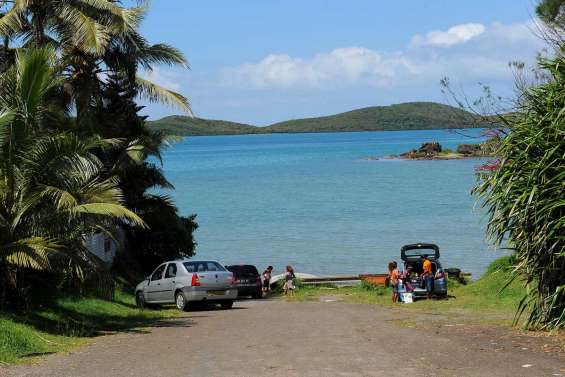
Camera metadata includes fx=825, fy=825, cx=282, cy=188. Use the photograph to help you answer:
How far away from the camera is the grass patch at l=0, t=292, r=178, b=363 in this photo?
12922 mm

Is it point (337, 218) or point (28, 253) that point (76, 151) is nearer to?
point (28, 253)

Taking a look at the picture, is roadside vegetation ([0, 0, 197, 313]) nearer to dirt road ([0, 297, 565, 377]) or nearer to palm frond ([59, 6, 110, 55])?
palm frond ([59, 6, 110, 55])

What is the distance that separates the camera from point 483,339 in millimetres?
13477

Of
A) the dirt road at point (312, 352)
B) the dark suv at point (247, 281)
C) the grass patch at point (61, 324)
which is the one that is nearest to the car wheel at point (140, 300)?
the grass patch at point (61, 324)

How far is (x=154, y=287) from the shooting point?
24.0m

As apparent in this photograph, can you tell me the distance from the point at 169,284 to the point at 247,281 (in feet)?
26.9

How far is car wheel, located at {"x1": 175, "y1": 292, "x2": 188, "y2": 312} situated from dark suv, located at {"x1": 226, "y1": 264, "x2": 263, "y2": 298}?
311 inches

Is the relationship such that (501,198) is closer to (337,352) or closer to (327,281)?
(337,352)

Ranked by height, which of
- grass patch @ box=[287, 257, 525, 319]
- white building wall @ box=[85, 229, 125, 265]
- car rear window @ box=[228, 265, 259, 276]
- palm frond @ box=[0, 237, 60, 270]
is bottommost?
grass patch @ box=[287, 257, 525, 319]

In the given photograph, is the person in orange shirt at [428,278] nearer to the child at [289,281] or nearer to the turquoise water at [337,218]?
the turquoise water at [337,218]

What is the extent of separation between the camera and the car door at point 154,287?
78.2 ft

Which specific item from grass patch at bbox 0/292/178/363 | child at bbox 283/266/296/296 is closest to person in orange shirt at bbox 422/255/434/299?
child at bbox 283/266/296/296

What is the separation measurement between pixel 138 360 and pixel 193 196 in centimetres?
8128

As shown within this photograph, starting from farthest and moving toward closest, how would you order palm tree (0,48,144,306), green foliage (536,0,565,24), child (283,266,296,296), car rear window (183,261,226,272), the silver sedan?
child (283,266,296,296) < car rear window (183,261,226,272) < the silver sedan < green foliage (536,0,565,24) < palm tree (0,48,144,306)
